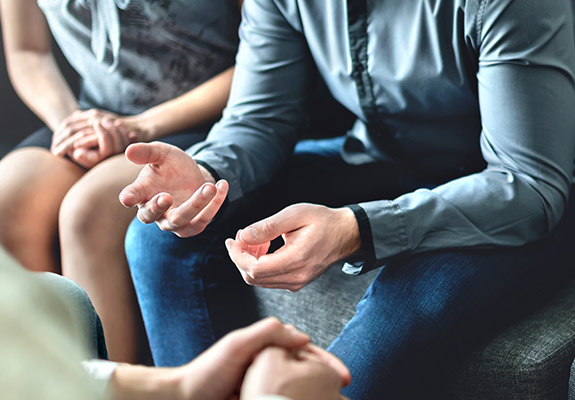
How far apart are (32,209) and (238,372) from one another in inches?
25.8

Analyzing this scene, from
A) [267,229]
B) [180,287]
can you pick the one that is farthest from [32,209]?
[267,229]

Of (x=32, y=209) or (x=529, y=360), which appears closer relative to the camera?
(x=529, y=360)

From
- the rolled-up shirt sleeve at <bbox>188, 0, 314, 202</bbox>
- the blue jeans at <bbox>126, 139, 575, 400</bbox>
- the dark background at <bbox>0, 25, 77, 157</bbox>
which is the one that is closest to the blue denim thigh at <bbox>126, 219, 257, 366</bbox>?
the blue jeans at <bbox>126, 139, 575, 400</bbox>

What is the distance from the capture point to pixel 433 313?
694mm

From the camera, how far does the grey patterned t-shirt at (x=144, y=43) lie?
111 cm

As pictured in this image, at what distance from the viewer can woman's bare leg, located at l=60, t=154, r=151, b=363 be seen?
91 centimetres

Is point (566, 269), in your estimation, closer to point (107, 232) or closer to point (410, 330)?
point (410, 330)

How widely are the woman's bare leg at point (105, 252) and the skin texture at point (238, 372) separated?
1.54 ft

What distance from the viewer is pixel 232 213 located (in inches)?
35.3

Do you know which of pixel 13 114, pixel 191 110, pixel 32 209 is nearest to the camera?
pixel 32 209

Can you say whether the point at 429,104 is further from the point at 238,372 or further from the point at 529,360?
the point at 238,372

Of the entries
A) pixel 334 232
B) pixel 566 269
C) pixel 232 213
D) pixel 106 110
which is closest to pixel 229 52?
pixel 106 110

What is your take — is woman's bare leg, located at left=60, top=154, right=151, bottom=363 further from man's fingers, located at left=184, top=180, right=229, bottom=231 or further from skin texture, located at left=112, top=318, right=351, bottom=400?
skin texture, located at left=112, top=318, right=351, bottom=400

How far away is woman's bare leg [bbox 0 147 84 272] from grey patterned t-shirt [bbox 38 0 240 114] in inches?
9.9
